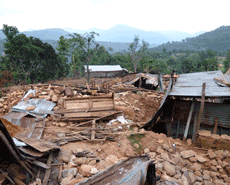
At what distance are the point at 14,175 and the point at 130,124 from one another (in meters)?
4.40

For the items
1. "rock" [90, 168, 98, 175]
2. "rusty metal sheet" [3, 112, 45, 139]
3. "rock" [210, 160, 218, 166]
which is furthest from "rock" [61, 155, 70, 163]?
"rock" [210, 160, 218, 166]

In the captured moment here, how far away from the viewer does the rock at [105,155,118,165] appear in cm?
425

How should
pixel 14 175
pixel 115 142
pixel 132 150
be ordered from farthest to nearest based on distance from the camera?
1. pixel 115 142
2. pixel 132 150
3. pixel 14 175

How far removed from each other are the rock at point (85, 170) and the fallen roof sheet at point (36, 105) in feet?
13.6

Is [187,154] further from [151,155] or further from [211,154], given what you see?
[151,155]

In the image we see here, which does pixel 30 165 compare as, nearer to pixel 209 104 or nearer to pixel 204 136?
pixel 204 136

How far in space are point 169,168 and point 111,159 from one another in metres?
1.68

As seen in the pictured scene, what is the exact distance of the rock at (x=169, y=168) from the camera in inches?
147

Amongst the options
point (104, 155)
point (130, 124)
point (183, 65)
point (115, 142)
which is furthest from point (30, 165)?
point (183, 65)

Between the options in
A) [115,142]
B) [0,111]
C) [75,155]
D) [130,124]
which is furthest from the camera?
[0,111]

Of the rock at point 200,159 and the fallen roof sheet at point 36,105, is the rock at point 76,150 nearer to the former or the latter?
the fallen roof sheet at point 36,105

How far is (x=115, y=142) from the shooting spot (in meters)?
5.30

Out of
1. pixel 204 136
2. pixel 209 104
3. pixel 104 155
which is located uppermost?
pixel 209 104

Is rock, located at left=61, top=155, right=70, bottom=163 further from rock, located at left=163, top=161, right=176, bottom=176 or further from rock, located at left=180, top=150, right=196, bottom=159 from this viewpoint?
rock, located at left=180, top=150, right=196, bottom=159
